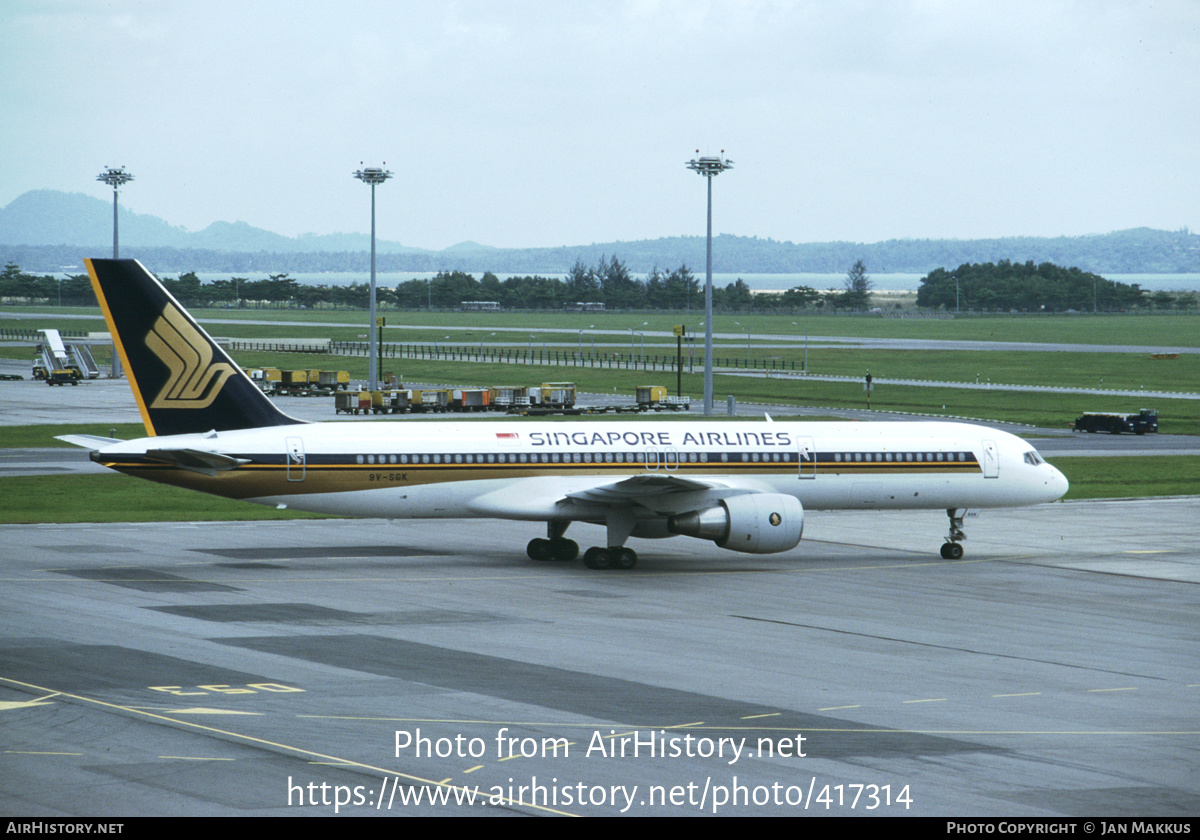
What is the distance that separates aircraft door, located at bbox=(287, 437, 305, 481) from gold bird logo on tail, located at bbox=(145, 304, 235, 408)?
109 inches

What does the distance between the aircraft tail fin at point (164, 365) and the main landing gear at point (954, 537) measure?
20.7 metres

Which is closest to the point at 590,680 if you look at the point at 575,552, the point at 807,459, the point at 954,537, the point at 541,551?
the point at 541,551

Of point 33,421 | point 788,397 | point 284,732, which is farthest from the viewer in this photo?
point 788,397

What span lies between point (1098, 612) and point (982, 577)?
5.37m

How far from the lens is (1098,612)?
1308 inches

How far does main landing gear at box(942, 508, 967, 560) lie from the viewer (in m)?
41.7

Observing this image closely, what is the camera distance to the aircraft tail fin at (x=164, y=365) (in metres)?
38.4

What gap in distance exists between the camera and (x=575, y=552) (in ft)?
134

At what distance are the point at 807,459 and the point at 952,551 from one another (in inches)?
207

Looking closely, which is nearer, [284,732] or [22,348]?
[284,732]

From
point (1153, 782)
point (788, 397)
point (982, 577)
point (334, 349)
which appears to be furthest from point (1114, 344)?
point (1153, 782)

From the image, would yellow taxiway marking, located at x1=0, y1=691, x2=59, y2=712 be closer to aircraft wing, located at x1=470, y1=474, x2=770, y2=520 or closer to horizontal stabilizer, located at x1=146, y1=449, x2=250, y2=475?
horizontal stabilizer, located at x1=146, y1=449, x2=250, y2=475

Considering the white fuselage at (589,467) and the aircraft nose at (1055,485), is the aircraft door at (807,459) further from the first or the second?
the aircraft nose at (1055,485)

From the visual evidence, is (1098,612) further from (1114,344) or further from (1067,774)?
(1114,344)
